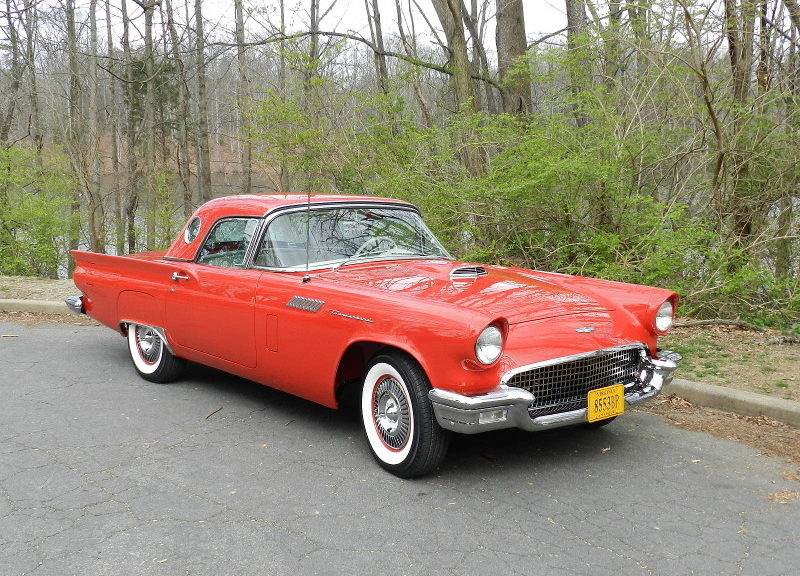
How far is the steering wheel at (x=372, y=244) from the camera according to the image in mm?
4945

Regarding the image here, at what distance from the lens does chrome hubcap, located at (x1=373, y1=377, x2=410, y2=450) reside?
3.90 metres

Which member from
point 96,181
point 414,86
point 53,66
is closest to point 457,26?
point 414,86

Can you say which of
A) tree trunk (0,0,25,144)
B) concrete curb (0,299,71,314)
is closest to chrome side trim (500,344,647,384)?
concrete curb (0,299,71,314)

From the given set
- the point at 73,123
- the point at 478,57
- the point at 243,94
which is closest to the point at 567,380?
the point at 478,57

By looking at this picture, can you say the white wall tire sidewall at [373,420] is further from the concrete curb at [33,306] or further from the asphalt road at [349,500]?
the concrete curb at [33,306]

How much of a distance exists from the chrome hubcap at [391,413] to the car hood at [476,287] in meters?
0.51

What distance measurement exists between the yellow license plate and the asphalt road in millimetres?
336

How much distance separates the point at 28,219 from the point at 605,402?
55.5 feet

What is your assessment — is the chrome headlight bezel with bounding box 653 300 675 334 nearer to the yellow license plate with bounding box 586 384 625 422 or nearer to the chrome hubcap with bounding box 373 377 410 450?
the yellow license plate with bounding box 586 384 625 422

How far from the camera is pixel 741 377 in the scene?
5.46 m

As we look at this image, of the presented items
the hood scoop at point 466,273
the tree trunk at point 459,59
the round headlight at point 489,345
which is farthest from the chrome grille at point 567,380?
the tree trunk at point 459,59

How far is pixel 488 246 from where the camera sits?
9.15 m

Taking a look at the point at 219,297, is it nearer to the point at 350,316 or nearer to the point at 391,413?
the point at 350,316

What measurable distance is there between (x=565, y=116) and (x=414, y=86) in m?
4.97
